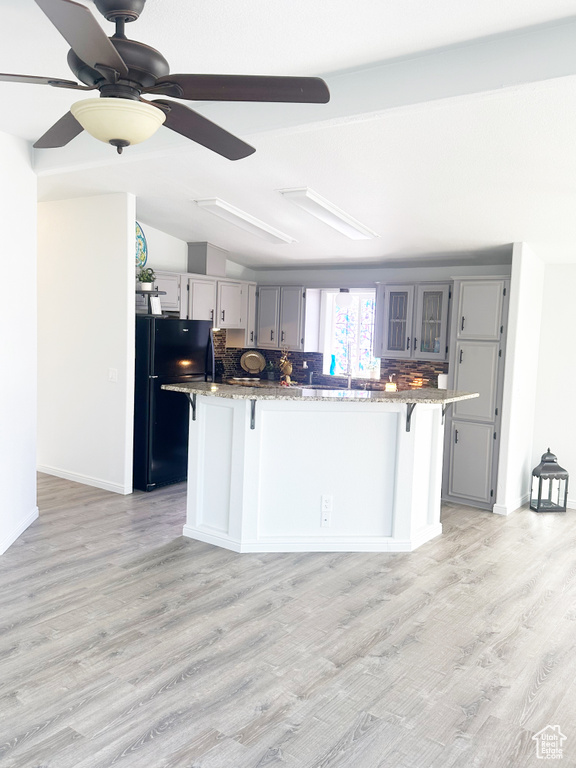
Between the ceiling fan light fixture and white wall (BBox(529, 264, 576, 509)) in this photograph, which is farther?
white wall (BBox(529, 264, 576, 509))

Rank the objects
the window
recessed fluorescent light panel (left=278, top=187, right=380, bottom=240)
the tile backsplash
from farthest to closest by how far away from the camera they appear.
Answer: the window
the tile backsplash
recessed fluorescent light panel (left=278, top=187, right=380, bottom=240)

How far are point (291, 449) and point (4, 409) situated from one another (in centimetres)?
193

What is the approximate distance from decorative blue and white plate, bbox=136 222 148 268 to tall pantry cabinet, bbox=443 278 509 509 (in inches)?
118

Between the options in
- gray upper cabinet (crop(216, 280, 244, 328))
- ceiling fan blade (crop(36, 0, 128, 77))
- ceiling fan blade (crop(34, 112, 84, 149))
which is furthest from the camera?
gray upper cabinet (crop(216, 280, 244, 328))

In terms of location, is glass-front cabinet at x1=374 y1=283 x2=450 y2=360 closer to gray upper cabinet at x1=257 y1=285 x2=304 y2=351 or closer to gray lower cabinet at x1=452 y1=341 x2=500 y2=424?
gray lower cabinet at x1=452 y1=341 x2=500 y2=424

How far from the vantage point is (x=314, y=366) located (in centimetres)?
771

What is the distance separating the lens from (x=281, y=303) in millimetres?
7625

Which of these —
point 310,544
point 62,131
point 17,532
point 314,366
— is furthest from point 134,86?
point 314,366

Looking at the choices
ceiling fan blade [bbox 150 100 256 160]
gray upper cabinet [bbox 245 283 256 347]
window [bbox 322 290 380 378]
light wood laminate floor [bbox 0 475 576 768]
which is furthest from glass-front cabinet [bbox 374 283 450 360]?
ceiling fan blade [bbox 150 100 256 160]

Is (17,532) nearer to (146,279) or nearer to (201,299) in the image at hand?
(146,279)

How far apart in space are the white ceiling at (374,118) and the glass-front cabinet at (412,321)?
0.68m

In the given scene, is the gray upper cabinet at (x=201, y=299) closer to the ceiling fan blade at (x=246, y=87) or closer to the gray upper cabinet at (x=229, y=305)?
the gray upper cabinet at (x=229, y=305)

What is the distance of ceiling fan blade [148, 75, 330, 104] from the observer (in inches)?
81.3

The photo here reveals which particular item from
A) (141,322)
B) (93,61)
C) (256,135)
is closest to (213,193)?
(141,322)
